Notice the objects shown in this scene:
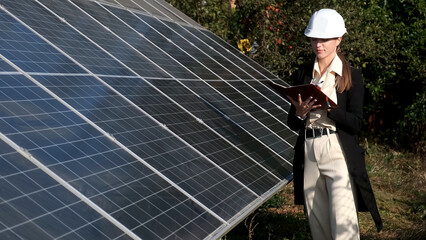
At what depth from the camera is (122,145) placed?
522cm

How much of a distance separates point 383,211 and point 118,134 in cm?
622

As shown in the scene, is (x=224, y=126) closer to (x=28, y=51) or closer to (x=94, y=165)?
(x=28, y=51)

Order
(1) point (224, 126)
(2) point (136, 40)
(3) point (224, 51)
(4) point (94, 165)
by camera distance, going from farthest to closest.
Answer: (3) point (224, 51) < (2) point (136, 40) < (1) point (224, 126) < (4) point (94, 165)

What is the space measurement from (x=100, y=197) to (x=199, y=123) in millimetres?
2782

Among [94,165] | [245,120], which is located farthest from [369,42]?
[94,165]

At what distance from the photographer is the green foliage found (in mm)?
14188

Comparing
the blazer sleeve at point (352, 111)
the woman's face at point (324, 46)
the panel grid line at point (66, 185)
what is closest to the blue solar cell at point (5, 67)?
the panel grid line at point (66, 185)

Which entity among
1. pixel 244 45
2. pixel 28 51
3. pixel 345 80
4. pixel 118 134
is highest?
pixel 345 80

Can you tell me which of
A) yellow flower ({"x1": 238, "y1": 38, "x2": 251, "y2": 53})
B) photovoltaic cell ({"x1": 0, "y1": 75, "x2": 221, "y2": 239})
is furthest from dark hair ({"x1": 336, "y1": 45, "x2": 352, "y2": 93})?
yellow flower ({"x1": 238, "y1": 38, "x2": 251, "y2": 53})

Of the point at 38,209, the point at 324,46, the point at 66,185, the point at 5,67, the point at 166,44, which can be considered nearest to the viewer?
the point at 38,209

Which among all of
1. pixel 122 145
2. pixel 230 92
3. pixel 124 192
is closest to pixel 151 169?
pixel 122 145

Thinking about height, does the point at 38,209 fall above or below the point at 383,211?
above

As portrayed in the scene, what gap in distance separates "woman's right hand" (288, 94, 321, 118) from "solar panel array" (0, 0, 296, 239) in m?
0.87

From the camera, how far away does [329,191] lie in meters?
5.99
